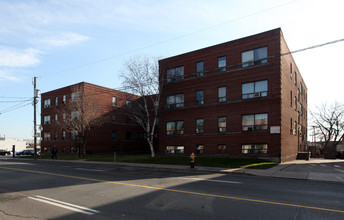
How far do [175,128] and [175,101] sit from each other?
3.25 m

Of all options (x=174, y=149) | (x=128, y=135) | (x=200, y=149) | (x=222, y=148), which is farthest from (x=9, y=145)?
(x=222, y=148)

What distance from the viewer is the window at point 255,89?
76.5 ft

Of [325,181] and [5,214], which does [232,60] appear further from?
[5,214]

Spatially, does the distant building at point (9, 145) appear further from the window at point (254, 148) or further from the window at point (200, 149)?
the window at point (254, 148)

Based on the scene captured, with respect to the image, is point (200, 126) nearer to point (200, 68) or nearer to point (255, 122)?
point (255, 122)

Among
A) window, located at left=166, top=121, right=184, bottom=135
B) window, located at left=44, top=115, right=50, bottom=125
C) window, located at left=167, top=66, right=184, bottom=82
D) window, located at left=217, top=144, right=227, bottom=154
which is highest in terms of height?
window, located at left=167, top=66, right=184, bottom=82

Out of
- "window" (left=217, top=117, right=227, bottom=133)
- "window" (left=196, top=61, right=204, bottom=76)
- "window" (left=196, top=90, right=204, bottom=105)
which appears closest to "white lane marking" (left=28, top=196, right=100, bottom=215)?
"window" (left=217, top=117, right=227, bottom=133)

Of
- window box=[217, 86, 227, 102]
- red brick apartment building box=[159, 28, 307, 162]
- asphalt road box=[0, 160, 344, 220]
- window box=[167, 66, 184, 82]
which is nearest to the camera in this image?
asphalt road box=[0, 160, 344, 220]

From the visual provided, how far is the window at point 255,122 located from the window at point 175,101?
7.81m

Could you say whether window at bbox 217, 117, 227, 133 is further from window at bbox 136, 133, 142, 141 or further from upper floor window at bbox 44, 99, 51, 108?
upper floor window at bbox 44, 99, 51, 108

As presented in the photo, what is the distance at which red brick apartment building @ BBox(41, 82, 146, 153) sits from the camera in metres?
41.3

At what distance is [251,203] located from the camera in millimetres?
7230

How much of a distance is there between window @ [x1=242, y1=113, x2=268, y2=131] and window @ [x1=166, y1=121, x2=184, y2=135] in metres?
7.47

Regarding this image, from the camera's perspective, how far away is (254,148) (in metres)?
23.4
